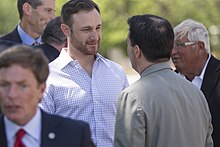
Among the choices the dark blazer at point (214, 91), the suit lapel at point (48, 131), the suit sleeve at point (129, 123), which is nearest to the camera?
the suit lapel at point (48, 131)

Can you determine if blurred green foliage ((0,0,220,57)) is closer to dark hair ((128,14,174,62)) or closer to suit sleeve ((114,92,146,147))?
dark hair ((128,14,174,62))

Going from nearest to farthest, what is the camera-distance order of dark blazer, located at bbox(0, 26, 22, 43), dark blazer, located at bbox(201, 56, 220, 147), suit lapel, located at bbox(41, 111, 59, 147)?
1. suit lapel, located at bbox(41, 111, 59, 147)
2. dark blazer, located at bbox(201, 56, 220, 147)
3. dark blazer, located at bbox(0, 26, 22, 43)

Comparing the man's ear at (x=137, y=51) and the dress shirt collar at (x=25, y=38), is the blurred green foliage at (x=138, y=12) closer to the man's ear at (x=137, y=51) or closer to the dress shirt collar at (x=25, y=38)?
the dress shirt collar at (x=25, y=38)

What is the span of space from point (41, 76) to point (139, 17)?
1472 mm

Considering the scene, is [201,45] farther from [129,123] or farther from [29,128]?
[29,128]

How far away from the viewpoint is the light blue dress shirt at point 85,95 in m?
4.85

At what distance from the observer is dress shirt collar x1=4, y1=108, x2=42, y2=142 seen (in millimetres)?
3436

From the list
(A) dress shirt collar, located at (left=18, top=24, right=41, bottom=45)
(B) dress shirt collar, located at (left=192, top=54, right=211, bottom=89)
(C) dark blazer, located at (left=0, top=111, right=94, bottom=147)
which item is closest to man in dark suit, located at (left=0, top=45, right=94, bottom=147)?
(C) dark blazer, located at (left=0, top=111, right=94, bottom=147)

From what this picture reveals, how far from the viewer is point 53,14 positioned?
7.29m

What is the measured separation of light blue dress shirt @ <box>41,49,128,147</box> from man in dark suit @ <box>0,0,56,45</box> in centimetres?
173

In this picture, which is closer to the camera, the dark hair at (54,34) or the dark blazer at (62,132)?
the dark blazer at (62,132)

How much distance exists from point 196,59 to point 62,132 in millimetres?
2693

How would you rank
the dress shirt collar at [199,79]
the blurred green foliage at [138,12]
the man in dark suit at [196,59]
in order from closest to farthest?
the man in dark suit at [196,59]
the dress shirt collar at [199,79]
the blurred green foliage at [138,12]

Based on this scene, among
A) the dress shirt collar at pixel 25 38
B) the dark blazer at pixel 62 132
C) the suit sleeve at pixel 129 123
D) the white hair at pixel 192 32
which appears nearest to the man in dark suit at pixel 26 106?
the dark blazer at pixel 62 132
